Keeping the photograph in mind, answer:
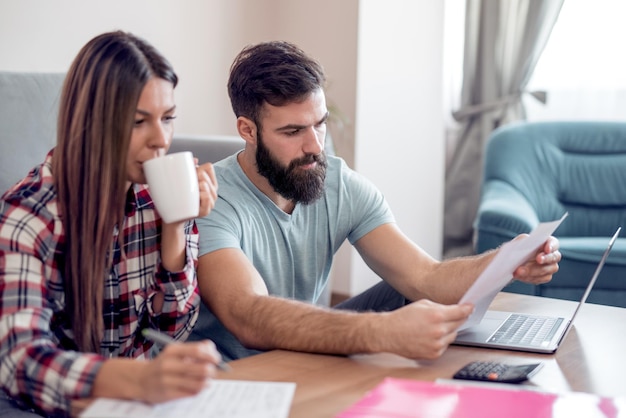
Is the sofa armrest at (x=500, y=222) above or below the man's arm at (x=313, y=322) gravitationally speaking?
below

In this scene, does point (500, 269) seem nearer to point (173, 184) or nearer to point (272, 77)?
point (173, 184)

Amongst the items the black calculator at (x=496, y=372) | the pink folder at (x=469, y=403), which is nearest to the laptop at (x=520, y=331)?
the black calculator at (x=496, y=372)

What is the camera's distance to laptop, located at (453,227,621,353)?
1333 mm

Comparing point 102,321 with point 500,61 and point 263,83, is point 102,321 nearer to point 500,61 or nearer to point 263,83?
point 263,83

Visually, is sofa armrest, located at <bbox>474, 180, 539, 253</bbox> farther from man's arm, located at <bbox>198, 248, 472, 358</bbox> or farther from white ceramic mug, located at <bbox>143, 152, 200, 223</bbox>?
white ceramic mug, located at <bbox>143, 152, 200, 223</bbox>

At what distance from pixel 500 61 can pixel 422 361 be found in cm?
307

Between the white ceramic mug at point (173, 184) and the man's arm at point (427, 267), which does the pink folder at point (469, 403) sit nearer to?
the white ceramic mug at point (173, 184)

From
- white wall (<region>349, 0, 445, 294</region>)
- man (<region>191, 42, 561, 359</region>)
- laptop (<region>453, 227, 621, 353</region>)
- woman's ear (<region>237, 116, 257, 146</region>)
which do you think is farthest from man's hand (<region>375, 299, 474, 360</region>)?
white wall (<region>349, 0, 445, 294</region>)

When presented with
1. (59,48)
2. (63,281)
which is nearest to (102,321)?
(63,281)

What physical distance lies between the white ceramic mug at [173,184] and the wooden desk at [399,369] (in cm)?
24

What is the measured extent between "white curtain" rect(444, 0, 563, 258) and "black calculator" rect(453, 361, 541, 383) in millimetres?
2980

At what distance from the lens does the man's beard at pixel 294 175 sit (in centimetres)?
172

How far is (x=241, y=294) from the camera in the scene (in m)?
1.38

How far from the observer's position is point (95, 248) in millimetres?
1202
